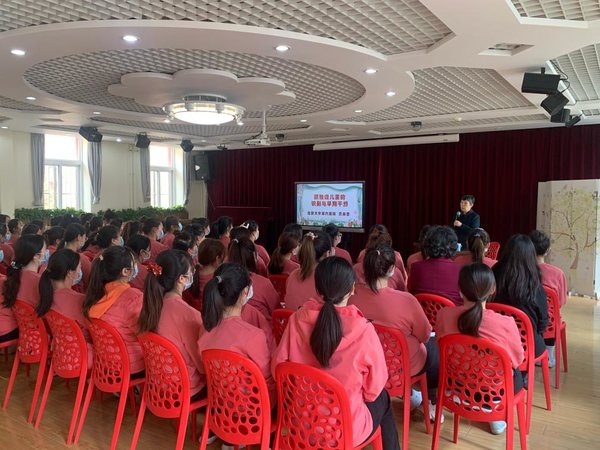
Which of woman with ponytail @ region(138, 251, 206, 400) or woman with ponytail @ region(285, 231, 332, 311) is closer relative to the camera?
woman with ponytail @ region(138, 251, 206, 400)

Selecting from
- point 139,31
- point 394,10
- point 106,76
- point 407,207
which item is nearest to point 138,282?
point 139,31

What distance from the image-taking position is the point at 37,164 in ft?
33.0

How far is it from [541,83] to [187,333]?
372 cm

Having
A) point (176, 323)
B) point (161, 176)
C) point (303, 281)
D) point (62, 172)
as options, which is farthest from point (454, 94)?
point (161, 176)

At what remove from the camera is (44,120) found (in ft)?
26.3

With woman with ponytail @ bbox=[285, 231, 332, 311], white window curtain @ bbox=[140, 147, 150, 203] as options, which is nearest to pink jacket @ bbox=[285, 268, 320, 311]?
woman with ponytail @ bbox=[285, 231, 332, 311]

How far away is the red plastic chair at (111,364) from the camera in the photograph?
8.25ft

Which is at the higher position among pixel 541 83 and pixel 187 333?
pixel 541 83

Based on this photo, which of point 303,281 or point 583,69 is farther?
point 583,69

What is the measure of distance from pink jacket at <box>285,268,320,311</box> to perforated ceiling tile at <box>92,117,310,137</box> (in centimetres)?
534

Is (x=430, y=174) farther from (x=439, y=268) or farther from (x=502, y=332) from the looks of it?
(x=502, y=332)

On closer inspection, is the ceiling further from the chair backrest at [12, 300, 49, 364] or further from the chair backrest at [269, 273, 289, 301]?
the chair backrest at [12, 300, 49, 364]

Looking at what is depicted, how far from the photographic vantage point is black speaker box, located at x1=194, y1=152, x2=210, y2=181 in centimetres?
1296

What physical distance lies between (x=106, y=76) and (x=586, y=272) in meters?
6.84
